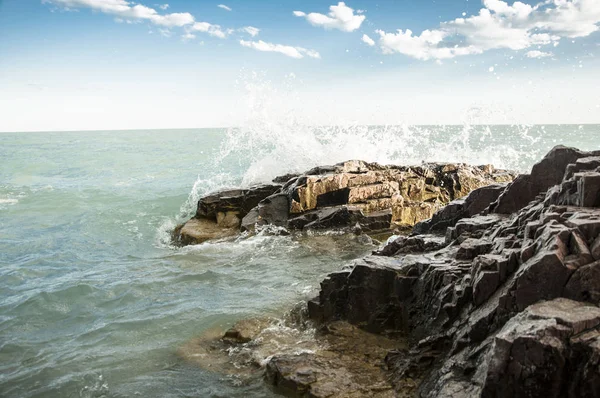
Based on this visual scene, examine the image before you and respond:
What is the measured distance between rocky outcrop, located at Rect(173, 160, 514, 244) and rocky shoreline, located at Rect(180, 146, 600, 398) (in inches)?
245

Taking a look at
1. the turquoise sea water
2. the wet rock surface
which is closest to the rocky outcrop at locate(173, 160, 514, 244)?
the turquoise sea water

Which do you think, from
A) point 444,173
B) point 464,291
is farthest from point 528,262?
point 444,173

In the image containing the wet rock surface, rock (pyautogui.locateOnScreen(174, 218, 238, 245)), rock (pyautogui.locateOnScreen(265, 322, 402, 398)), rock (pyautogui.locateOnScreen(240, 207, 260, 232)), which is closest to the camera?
rock (pyautogui.locateOnScreen(265, 322, 402, 398))

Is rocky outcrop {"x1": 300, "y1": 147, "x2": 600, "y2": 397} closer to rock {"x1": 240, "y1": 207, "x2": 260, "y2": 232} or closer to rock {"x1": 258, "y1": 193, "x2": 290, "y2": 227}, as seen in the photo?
rock {"x1": 258, "y1": 193, "x2": 290, "y2": 227}

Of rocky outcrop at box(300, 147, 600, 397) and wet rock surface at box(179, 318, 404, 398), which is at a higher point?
rocky outcrop at box(300, 147, 600, 397)

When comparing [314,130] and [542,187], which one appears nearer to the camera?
[542,187]

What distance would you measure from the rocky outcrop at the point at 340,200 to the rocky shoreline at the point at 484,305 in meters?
6.23

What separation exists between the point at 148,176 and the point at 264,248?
2844 cm

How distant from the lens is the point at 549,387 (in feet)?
14.3

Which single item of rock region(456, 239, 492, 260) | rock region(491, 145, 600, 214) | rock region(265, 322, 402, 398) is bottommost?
rock region(265, 322, 402, 398)

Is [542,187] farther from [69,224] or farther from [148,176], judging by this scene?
[148,176]

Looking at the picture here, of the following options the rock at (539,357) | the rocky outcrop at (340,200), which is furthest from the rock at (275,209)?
the rock at (539,357)

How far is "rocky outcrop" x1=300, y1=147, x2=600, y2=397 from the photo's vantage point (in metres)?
4.38

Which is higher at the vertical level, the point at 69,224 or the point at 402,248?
the point at 402,248
